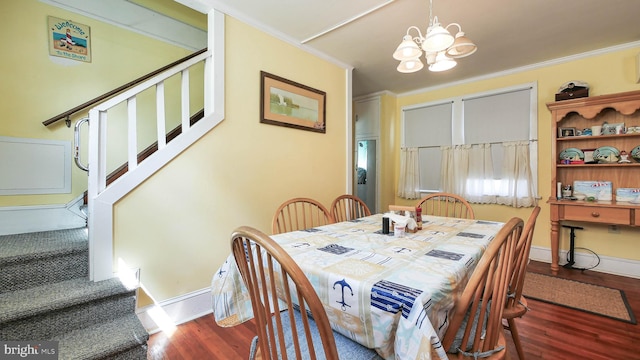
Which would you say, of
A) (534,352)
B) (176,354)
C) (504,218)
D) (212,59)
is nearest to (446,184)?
(504,218)

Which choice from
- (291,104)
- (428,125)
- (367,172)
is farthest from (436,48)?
(367,172)

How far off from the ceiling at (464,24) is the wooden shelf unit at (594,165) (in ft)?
1.68

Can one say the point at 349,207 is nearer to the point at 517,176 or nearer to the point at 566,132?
the point at 517,176

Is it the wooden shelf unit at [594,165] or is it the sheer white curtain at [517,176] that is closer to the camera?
the wooden shelf unit at [594,165]

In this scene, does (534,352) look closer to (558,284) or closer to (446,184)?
(558,284)

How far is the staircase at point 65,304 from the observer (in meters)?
1.37

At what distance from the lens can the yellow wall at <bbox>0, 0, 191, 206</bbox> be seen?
2.00m

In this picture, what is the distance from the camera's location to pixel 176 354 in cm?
157

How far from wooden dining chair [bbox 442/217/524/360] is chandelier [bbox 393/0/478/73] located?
3.13 feet

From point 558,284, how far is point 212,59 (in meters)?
3.62

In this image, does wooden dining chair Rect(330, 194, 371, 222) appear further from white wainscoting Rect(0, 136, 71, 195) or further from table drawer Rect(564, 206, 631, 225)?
white wainscoting Rect(0, 136, 71, 195)

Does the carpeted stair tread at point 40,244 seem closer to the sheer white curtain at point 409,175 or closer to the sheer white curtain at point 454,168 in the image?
the sheer white curtain at point 409,175

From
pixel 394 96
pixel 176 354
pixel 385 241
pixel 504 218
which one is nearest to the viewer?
pixel 385 241

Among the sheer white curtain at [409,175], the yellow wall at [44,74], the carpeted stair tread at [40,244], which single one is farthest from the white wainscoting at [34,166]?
the sheer white curtain at [409,175]
